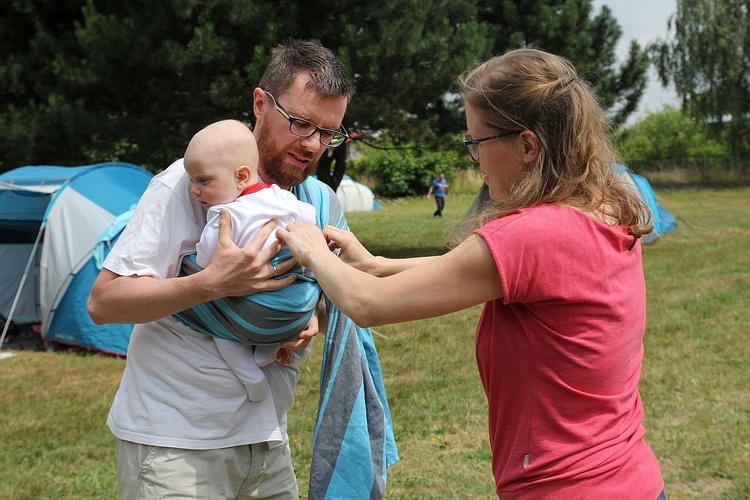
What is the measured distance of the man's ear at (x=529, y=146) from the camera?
1.75 meters

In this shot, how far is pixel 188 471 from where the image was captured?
2.04m

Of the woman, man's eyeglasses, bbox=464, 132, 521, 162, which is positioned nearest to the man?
the woman

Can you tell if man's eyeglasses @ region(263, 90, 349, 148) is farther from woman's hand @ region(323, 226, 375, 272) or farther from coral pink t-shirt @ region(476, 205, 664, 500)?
coral pink t-shirt @ region(476, 205, 664, 500)

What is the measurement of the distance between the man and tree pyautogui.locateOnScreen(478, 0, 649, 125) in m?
12.9

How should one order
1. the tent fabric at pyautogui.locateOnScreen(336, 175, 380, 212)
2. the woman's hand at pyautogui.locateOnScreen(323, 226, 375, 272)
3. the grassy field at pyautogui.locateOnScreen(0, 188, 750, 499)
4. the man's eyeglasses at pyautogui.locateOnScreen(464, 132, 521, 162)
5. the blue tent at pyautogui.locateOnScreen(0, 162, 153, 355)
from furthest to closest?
the tent fabric at pyautogui.locateOnScreen(336, 175, 380, 212) → the blue tent at pyautogui.locateOnScreen(0, 162, 153, 355) → the grassy field at pyautogui.locateOnScreen(0, 188, 750, 499) → the woman's hand at pyautogui.locateOnScreen(323, 226, 375, 272) → the man's eyeglasses at pyautogui.locateOnScreen(464, 132, 521, 162)

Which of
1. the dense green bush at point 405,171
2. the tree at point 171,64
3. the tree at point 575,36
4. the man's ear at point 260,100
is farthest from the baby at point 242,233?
the dense green bush at point 405,171

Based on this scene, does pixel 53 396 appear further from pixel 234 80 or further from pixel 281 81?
pixel 234 80

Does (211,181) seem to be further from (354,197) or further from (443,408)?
(354,197)

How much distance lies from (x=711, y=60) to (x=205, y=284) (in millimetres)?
34350

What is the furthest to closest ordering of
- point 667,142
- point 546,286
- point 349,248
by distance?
1. point 667,142
2. point 349,248
3. point 546,286

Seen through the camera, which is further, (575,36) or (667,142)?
(667,142)

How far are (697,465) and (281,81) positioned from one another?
10.9 feet

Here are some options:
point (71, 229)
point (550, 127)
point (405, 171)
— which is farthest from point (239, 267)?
point (405, 171)

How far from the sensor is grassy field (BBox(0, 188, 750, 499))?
171 inches
